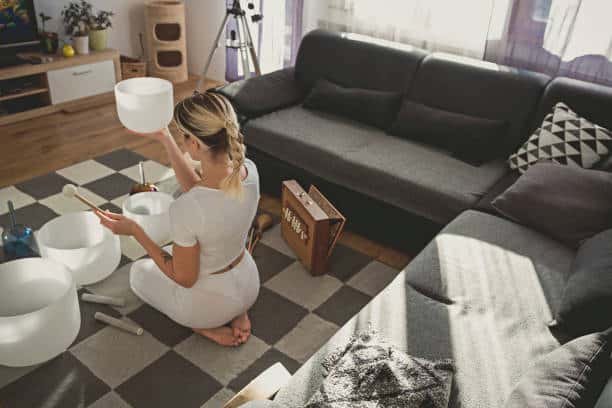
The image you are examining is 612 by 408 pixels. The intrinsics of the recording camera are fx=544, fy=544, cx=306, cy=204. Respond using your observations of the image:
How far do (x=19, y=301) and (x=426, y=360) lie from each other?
1.15 meters

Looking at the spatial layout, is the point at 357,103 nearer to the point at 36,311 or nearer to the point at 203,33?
the point at 36,311

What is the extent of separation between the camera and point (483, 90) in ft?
9.59

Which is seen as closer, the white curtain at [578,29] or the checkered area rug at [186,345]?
the checkered area rug at [186,345]

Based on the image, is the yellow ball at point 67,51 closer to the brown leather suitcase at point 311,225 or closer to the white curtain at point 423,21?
the white curtain at point 423,21

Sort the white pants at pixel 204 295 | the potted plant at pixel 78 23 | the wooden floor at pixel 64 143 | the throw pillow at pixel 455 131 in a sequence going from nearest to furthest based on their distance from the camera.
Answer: the white pants at pixel 204 295 < the throw pillow at pixel 455 131 < the wooden floor at pixel 64 143 < the potted plant at pixel 78 23

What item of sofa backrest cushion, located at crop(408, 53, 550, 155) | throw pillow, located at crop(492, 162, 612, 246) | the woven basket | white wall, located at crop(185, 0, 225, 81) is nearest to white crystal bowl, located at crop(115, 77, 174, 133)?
throw pillow, located at crop(492, 162, 612, 246)

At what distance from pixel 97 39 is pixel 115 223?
3.28 metres

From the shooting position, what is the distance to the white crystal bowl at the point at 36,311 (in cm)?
121

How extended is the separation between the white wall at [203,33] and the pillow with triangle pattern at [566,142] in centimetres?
319

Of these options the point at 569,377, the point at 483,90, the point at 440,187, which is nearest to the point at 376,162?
the point at 440,187

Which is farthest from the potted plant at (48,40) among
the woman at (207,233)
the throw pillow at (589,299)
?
the throw pillow at (589,299)

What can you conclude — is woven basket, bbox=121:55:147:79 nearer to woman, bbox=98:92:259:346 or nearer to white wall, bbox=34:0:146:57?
white wall, bbox=34:0:146:57

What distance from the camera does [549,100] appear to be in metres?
2.75

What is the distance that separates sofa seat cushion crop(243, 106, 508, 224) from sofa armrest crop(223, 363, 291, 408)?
1.25 m
